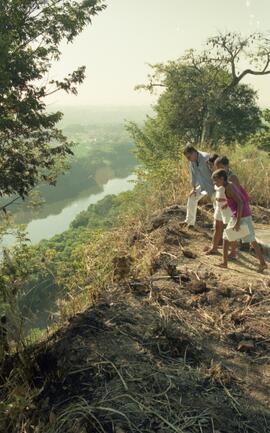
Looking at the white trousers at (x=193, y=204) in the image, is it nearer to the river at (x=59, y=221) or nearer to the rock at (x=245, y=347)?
the rock at (x=245, y=347)

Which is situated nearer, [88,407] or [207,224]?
[88,407]

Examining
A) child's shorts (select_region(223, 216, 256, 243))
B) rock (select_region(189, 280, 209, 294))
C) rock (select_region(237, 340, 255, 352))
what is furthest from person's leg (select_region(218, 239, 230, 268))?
rock (select_region(237, 340, 255, 352))

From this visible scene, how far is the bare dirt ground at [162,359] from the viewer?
299 centimetres

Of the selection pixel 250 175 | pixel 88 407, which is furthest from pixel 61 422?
pixel 250 175

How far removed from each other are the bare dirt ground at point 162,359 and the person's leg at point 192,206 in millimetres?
1905

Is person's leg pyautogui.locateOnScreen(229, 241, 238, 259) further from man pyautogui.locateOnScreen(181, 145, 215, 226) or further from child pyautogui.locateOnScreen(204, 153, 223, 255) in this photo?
man pyautogui.locateOnScreen(181, 145, 215, 226)

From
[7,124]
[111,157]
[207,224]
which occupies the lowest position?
[111,157]

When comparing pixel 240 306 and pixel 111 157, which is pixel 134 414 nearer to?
pixel 240 306

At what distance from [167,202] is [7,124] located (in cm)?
413

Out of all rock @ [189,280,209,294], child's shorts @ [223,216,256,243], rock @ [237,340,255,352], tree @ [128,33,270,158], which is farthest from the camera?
tree @ [128,33,270,158]

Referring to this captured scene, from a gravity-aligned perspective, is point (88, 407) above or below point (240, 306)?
above

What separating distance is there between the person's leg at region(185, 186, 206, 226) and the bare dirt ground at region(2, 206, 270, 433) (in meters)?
1.91

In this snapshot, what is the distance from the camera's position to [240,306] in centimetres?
493

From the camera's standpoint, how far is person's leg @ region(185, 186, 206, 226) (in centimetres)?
746
